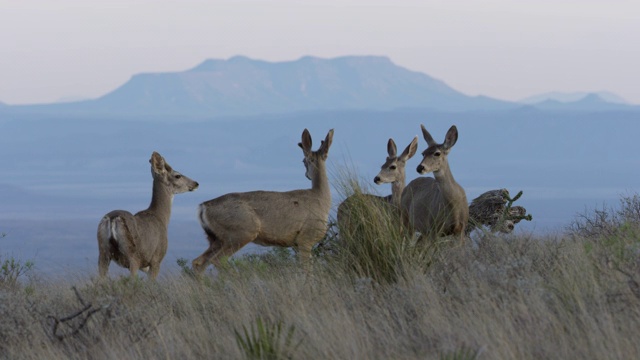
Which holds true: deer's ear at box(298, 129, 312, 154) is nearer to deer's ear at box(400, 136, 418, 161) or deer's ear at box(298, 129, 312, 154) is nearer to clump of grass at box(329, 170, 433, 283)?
deer's ear at box(400, 136, 418, 161)

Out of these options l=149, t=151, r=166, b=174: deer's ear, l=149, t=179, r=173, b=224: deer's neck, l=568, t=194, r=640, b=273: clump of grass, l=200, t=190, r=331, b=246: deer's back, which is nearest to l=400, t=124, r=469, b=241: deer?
l=200, t=190, r=331, b=246: deer's back

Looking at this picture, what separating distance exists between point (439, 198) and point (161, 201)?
3.26m

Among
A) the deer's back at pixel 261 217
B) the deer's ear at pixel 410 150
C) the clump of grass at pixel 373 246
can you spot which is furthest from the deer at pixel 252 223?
the clump of grass at pixel 373 246

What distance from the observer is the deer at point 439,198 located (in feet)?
44.3

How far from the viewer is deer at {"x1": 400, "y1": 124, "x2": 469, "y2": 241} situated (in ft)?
44.3

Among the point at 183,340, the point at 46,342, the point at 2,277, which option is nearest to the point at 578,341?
the point at 183,340

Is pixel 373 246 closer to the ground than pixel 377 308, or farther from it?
farther from it

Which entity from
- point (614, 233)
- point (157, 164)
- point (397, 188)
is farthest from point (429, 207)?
point (157, 164)

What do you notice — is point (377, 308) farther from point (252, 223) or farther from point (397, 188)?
point (397, 188)

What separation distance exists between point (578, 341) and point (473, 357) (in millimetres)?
835

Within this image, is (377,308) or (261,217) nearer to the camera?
(377,308)

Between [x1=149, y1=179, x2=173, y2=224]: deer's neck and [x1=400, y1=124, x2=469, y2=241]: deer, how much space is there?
2737mm

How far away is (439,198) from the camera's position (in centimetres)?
1388

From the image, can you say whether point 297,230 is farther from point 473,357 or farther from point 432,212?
point 473,357
